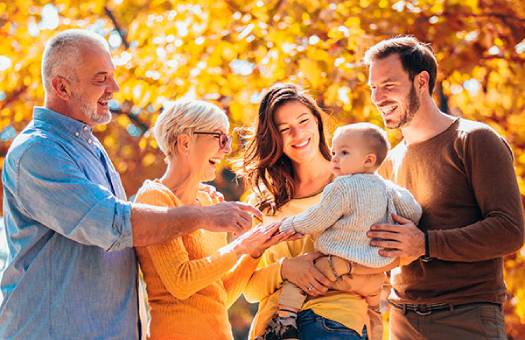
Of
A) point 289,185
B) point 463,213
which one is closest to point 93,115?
point 289,185

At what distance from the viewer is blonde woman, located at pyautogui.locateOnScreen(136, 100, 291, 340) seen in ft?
10.3

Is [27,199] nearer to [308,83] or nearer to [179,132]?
[179,132]

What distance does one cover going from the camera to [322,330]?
313cm

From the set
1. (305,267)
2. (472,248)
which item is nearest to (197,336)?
(305,267)

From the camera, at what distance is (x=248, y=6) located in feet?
19.8

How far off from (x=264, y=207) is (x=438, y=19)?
7.93 feet

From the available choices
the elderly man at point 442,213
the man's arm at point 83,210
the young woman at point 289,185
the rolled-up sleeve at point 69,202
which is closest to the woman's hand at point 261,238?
the young woman at point 289,185

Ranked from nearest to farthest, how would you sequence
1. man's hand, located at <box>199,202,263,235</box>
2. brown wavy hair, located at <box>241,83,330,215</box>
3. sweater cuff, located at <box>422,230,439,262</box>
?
man's hand, located at <box>199,202,263,235</box>
sweater cuff, located at <box>422,230,439,262</box>
brown wavy hair, located at <box>241,83,330,215</box>

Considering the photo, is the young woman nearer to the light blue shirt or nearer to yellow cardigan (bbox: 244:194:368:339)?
yellow cardigan (bbox: 244:194:368:339)

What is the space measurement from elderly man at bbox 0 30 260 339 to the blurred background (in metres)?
2.27

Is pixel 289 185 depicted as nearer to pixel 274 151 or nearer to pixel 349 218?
pixel 274 151

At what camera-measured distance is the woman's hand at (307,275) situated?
3150mm

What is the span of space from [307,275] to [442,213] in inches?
23.1

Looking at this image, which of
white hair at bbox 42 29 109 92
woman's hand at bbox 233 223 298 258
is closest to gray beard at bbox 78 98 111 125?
white hair at bbox 42 29 109 92
